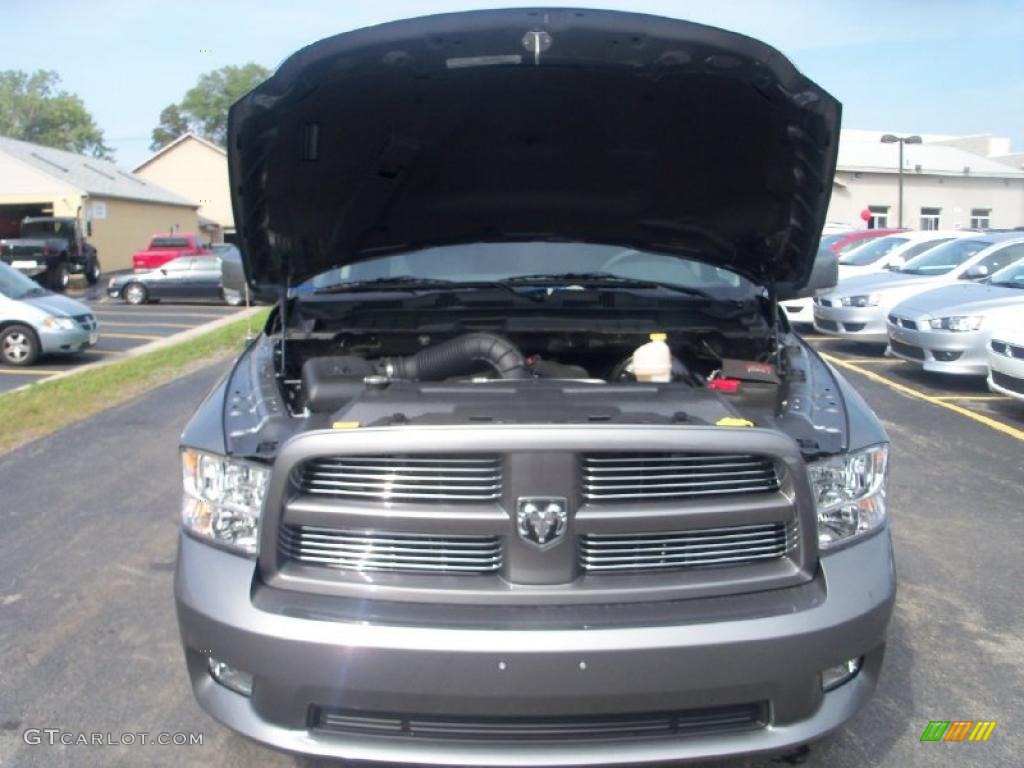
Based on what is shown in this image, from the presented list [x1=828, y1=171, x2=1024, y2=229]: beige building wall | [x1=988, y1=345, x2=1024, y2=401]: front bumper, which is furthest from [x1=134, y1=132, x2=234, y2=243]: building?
[x1=988, y1=345, x2=1024, y2=401]: front bumper

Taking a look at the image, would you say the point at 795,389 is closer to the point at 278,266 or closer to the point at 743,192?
the point at 743,192

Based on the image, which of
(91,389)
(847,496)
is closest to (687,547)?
(847,496)

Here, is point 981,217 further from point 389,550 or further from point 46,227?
point 389,550

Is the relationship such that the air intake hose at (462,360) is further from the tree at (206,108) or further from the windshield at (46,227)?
the tree at (206,108)

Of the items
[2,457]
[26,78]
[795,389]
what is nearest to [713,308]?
[795,389]

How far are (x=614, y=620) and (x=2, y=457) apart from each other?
628 centimetres

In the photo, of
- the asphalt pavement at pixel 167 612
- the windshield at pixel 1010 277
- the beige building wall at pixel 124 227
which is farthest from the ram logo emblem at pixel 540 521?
the beige building wall at pixel 124 227

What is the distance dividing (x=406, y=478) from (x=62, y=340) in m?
11.5

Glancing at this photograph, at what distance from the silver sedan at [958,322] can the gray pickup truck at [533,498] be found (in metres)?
6.59

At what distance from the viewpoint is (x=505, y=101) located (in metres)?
3.71

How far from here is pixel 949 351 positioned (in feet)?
31.7

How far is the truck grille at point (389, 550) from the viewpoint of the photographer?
2.46 metres

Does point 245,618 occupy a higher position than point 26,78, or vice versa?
point 26,78

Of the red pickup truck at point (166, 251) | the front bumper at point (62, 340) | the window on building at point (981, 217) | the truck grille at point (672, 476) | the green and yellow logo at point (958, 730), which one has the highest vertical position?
the window on building at point (981, 217)
